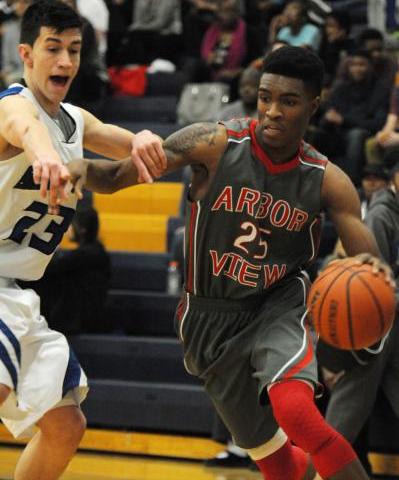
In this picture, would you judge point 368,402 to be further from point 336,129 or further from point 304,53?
point 336,129

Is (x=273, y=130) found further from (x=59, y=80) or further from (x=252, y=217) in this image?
(x=59, y=80)

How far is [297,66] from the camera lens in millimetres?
4418

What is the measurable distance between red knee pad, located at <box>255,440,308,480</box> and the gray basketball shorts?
91 millimetres

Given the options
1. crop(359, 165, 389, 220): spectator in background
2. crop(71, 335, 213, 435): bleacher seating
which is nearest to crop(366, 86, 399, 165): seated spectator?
crop(359, 165, 389, 220): spectator in background

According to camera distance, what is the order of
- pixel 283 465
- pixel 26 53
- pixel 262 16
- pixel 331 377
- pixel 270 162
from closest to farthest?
pixel 26 53 → pixel 270 162 → pixel 283 465 → pixel 331 377 → pixel 262 16

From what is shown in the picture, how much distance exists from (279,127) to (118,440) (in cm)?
356

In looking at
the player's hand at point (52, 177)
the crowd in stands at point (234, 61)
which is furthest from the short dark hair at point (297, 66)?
the crowd in stands at point (234, 61)

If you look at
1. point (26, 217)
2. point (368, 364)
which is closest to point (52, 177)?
point (26, 217)

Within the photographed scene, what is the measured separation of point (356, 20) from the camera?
41.0 ft

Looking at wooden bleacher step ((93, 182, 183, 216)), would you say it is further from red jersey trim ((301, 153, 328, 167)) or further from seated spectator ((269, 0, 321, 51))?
red jersey trim ((301, 153, 328, 167))

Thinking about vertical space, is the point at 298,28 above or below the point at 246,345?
above

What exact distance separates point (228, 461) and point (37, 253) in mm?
2867

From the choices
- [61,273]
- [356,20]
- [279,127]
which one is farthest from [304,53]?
[356,20]

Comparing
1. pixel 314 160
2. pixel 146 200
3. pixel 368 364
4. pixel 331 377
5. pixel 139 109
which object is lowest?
pixel 146 200
